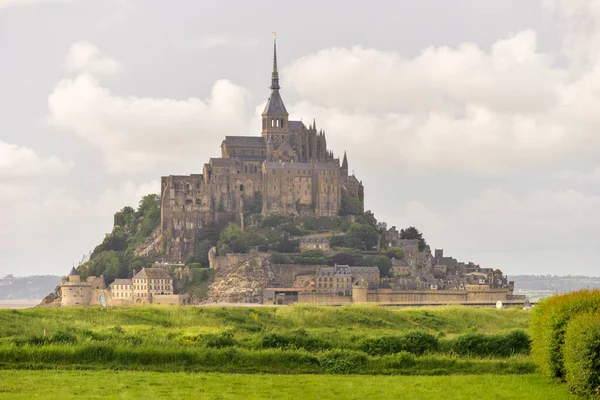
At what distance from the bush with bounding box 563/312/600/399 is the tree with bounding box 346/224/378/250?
99.2 meters

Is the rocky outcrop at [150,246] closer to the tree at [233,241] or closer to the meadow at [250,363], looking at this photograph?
the tree at [233,241]

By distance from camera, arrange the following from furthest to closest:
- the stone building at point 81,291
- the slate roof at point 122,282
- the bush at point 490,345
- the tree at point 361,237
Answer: the tree at point 361,237, the stone building at point 81,291, the slate roof at point 122,282, the bush at point 490,345

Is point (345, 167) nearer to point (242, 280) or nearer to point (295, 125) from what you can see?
point (295, 125)

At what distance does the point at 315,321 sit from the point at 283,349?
52.1ft

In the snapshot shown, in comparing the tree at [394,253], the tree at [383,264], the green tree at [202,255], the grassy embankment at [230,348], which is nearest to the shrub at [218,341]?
the grassy embankment at [230,348]

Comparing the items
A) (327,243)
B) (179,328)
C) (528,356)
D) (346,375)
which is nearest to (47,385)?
(346,375)

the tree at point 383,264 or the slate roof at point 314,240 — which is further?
the slate roof at point 314,240

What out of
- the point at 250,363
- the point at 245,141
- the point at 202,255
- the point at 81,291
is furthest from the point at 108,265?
the point at 250,363

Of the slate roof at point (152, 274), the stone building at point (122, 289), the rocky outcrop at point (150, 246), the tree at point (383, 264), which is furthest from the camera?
the rocky outcrop at point (150, 246)

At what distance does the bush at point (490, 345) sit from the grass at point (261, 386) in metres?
6.83

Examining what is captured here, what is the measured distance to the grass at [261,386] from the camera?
25.7 metres

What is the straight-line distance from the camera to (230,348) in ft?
110

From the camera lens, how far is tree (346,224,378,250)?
125 metres

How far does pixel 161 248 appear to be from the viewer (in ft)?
413
